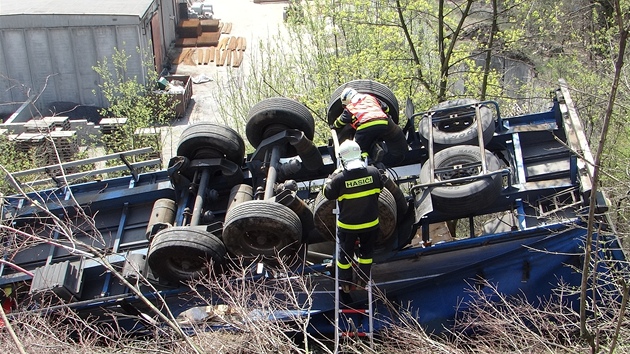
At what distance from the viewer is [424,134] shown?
21.4 ft

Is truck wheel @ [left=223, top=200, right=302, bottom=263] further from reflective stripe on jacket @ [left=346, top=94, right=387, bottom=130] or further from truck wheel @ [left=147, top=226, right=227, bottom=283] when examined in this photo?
reflective stripe on jacket @ [left=346, top=94, right=387, bottom=130]

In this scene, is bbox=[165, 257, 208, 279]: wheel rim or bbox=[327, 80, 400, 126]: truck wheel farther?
bbox=[327, 80, 400, 126]: truck wheel

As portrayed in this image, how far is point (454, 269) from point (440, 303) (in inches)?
14.1

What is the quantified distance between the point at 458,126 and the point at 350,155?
1.99m

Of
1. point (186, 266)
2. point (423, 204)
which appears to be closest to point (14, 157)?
point (186, 266)

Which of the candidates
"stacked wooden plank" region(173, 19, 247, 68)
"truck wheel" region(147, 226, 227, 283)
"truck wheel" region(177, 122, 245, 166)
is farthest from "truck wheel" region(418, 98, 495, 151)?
"stacked wooden plank" region(173, 19, 247, 68)

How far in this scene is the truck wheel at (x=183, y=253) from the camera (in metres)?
5.62

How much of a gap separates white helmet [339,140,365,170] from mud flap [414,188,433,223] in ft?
2.55

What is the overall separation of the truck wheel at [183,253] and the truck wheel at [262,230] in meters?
0.15

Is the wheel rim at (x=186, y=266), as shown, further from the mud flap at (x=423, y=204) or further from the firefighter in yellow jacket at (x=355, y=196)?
the mud flap at (x=423, y=204)

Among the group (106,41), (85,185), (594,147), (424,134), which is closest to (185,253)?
(85,185)

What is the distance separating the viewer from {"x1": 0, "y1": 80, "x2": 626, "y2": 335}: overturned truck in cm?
557

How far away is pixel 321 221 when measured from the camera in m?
5.78

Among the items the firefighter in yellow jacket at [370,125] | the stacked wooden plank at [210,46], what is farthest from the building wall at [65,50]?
the firefighter in yellow jacket at [370,125]
